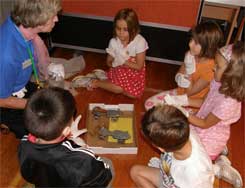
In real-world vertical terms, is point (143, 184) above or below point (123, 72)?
below

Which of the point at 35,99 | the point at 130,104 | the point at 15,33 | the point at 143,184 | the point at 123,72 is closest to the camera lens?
the point at 35,99

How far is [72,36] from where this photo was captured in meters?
3.06

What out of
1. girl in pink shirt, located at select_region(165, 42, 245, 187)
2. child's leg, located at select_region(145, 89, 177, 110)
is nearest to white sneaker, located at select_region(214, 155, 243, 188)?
girl in pink shirt, located at select_region(165, 42, 245, 187)

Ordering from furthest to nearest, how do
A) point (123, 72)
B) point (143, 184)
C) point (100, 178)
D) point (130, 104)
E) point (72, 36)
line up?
1. point (72, 36)
2. point (123, 72)
3. point (130, 104)
4. point (143, 184)
5. point (100, 178)

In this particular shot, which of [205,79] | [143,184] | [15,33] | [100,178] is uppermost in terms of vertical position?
[15,33]

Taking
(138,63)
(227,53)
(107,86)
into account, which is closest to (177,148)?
(227,53)

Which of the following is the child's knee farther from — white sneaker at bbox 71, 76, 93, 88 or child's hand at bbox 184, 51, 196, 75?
white sneaker at bbox 71, 76, 93, 88

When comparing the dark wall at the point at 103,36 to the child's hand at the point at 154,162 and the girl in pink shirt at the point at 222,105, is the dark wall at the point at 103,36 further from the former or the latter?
the child's hand at the point at 154,162

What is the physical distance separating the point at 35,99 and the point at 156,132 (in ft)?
1.76

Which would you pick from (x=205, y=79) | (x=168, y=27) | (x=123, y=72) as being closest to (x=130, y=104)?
(x=123, y=72)

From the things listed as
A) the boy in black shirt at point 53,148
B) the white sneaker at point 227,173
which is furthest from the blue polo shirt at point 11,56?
the white sneaker at point 227,173

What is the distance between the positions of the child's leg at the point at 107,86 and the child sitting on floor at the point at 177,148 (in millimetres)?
1039

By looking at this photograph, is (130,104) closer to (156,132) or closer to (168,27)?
(168,27)

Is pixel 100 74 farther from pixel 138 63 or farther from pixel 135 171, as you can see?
pixel 135 171
